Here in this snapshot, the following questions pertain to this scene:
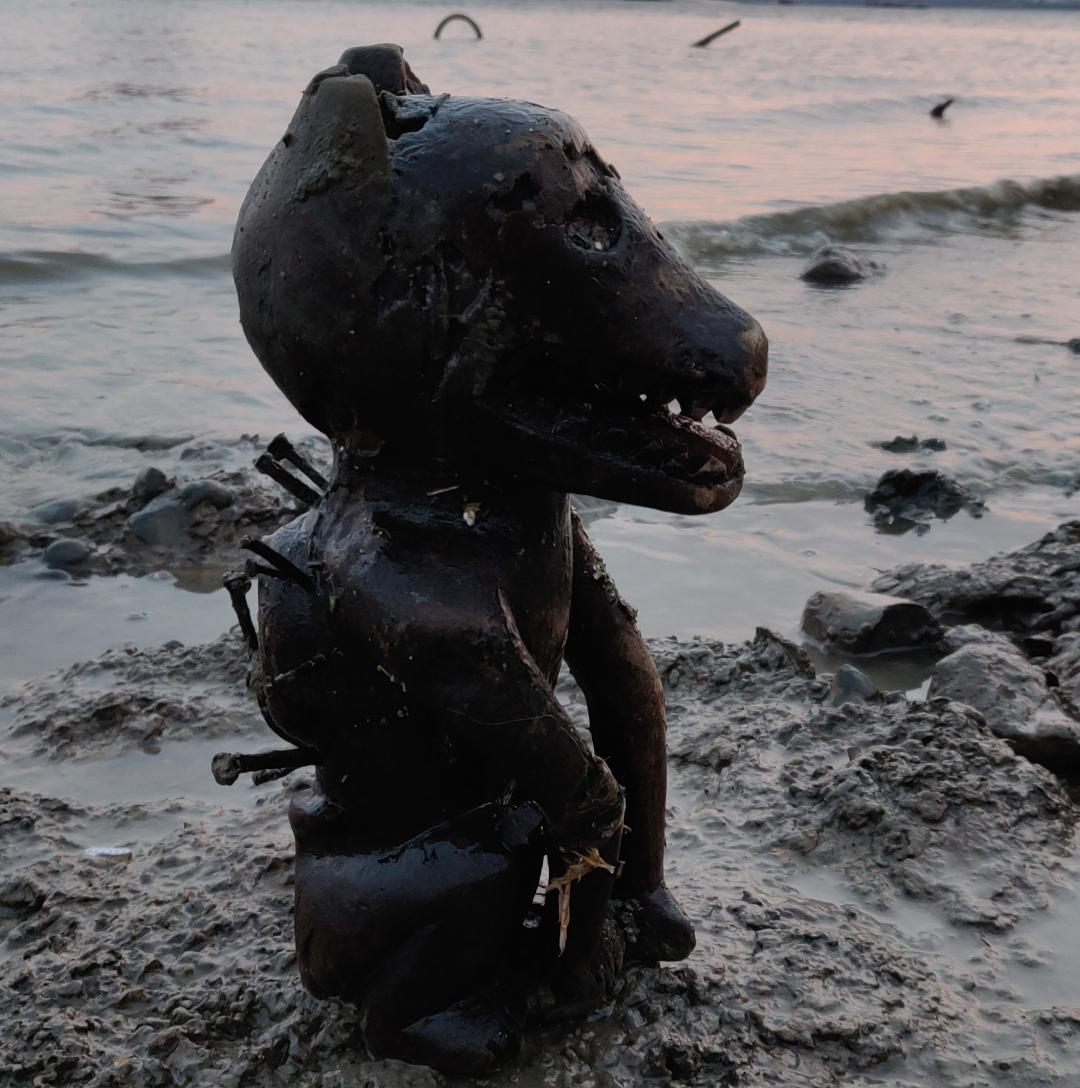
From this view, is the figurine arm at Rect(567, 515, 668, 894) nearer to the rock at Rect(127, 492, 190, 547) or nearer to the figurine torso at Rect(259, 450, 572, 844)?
the figurine torso at Rect(259, 450, 572, 844)

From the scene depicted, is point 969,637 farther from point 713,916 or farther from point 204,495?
point 204,495

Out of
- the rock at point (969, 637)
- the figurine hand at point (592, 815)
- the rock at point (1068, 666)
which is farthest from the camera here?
the rock at point (969, 637)

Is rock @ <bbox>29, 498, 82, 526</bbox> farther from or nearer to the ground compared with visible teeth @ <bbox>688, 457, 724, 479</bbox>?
nearer to the ground

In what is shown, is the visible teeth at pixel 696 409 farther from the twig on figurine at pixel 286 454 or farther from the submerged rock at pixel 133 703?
the submerged rock at pixel 133 703

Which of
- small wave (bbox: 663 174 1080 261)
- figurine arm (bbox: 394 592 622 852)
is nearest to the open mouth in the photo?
figurine arm (bbox: 394 592 622 852)

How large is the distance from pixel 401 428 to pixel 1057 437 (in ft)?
21.0

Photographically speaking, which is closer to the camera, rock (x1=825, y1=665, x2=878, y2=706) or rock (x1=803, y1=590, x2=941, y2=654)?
rock (x1=825, y1=665, x2=878, y2=706)

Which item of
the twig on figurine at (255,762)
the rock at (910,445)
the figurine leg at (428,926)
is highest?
the twig on figurine at (255,762)

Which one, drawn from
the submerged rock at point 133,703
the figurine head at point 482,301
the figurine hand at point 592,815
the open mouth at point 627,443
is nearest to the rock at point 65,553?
the submerged rock at point 133,703

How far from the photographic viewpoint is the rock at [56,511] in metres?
5.64

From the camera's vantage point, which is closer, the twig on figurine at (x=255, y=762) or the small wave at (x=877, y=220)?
the twig on figurine at (x=255, y=762)

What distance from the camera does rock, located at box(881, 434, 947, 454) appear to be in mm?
7297

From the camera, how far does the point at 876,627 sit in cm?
484

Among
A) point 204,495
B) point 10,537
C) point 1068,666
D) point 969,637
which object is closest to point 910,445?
point 969,637
